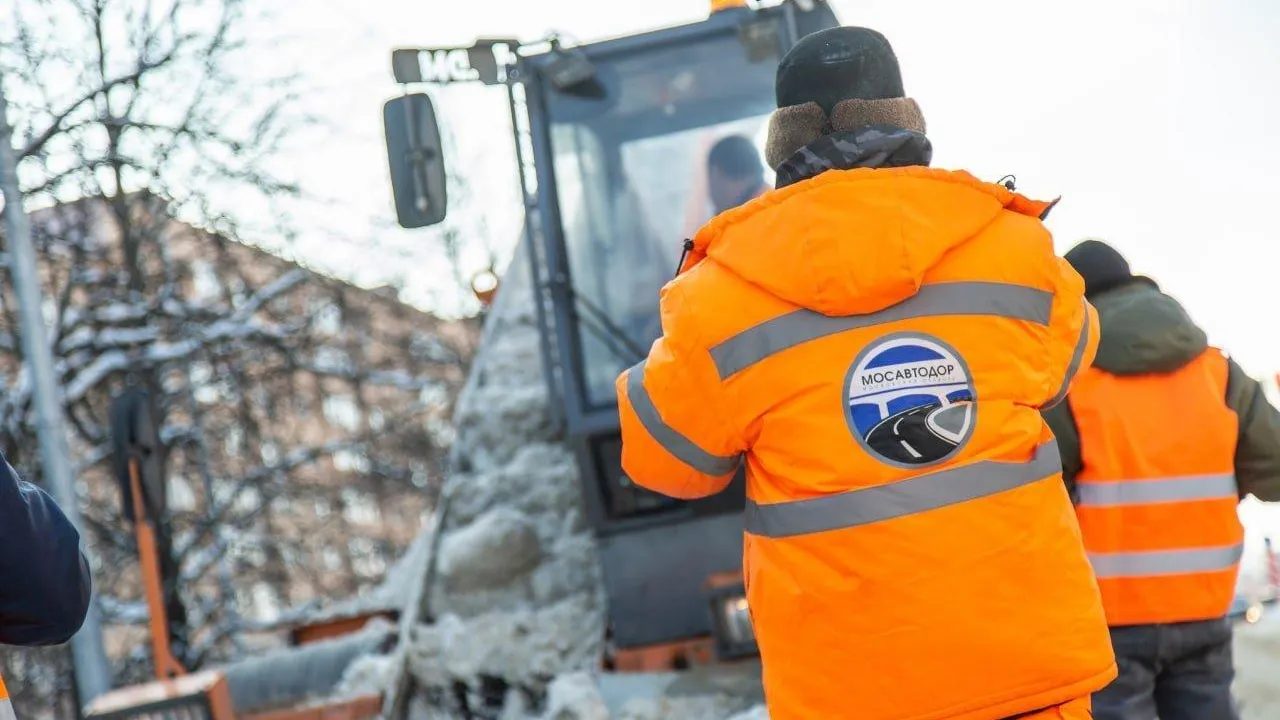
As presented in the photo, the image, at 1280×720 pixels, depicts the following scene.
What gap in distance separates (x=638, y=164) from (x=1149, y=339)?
2926 mm

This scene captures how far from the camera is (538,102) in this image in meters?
5.87

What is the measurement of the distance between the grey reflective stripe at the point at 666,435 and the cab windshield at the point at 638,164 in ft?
11.1

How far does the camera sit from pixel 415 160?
4590 millimetres

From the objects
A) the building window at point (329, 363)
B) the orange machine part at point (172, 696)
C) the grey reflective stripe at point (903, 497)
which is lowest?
the orange machine part at point (172, 696)

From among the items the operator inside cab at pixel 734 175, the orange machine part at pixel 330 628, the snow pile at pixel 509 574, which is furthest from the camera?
the orange machine part at pixel 330 628

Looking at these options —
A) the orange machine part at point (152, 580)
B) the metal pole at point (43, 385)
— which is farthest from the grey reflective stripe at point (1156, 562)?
the metal pole at point (43, 385)

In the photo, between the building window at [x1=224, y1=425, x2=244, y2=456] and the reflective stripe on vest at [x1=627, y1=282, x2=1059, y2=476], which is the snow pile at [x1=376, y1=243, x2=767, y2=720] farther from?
the building window at [x1=224, y1=425, x2=244, y2=456]

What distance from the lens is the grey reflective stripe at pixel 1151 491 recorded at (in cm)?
323

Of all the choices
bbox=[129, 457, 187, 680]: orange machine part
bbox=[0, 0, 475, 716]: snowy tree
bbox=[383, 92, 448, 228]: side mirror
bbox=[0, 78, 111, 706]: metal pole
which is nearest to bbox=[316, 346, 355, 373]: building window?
bbox=[0, 0, 475, 716]: snowy tree

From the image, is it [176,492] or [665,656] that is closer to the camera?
[665,656]

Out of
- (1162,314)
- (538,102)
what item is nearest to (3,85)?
(538,102)

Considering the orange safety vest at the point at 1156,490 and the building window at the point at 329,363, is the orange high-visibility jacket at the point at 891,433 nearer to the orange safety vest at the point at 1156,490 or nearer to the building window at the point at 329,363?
the orange safety vest at the point at 1156,490

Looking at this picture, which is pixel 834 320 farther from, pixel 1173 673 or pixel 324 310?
pixel 324 310

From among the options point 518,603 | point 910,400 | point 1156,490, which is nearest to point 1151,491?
point 1156,490
